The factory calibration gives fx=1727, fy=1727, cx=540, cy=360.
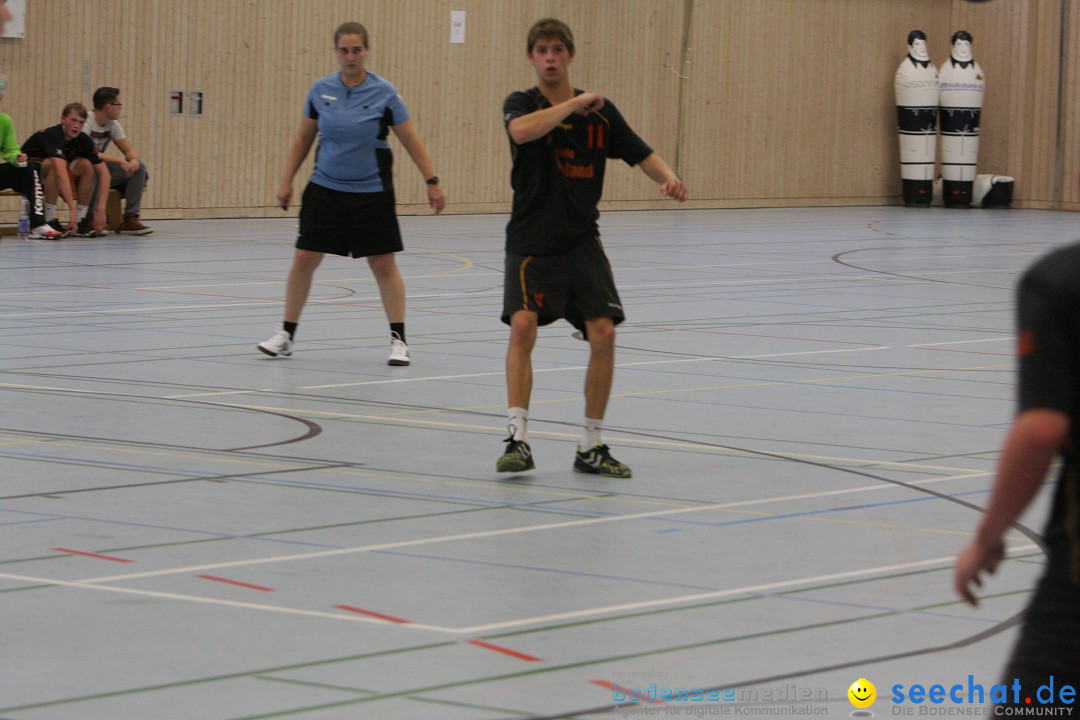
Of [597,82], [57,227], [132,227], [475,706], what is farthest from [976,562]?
[597,82]

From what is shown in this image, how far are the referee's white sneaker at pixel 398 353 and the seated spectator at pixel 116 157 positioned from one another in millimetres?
9850

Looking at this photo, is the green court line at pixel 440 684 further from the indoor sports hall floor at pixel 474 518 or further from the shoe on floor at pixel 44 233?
the shoe on floor at pixel 44 233

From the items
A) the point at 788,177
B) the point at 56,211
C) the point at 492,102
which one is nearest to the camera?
the point at 56,211

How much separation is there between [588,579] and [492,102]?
2075 centimetres

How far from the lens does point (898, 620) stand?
4.46 metres

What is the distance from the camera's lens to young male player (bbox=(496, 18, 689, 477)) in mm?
6684

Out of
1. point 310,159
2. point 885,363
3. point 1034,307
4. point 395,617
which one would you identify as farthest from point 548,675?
point 310,159

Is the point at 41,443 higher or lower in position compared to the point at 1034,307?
lower

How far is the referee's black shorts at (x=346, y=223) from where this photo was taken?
9.85m

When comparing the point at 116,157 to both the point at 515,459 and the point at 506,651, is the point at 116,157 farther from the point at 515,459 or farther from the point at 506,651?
the point at 506,651

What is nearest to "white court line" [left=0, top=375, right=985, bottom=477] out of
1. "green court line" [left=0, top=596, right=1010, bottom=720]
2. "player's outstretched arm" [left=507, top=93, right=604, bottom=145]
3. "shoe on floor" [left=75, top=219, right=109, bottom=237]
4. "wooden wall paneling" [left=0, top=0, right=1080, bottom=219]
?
"player's outstretched arm" [left=507, top=93, right=604, bottom=145]

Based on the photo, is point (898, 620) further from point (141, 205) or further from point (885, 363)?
point (141, 205)

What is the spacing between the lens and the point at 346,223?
9852mm

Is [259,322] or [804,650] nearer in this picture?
[804,650]
